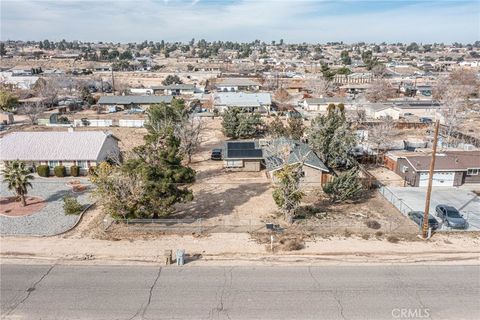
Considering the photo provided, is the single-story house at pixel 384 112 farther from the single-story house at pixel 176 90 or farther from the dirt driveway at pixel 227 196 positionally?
the single-story house at pixel 176 90

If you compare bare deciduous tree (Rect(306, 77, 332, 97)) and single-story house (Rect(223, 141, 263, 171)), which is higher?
bare deciduous tree (Rect(306, 77, 332, 97))

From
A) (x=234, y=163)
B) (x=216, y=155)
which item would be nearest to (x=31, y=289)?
(x=234, y=163)

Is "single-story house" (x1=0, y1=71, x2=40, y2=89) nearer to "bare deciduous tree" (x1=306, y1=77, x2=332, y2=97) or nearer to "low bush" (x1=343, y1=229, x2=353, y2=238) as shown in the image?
"bare deciduous tree" (x1=306, y1=77, x2=332, y2=97)

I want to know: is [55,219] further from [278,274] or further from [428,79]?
[428,79]

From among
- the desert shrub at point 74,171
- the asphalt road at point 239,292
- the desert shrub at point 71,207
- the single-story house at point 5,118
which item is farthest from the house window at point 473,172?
the single-story house at point 5,118

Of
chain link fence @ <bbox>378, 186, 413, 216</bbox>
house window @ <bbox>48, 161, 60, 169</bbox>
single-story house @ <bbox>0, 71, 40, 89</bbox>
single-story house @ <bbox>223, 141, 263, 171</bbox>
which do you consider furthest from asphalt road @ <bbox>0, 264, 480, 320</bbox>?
single-story house @ <bbox>0, 71, 40, 89</bbox>

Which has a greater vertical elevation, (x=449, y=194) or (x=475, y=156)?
(x=475, y=156)

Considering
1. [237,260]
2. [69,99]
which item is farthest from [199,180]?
[69,99]
